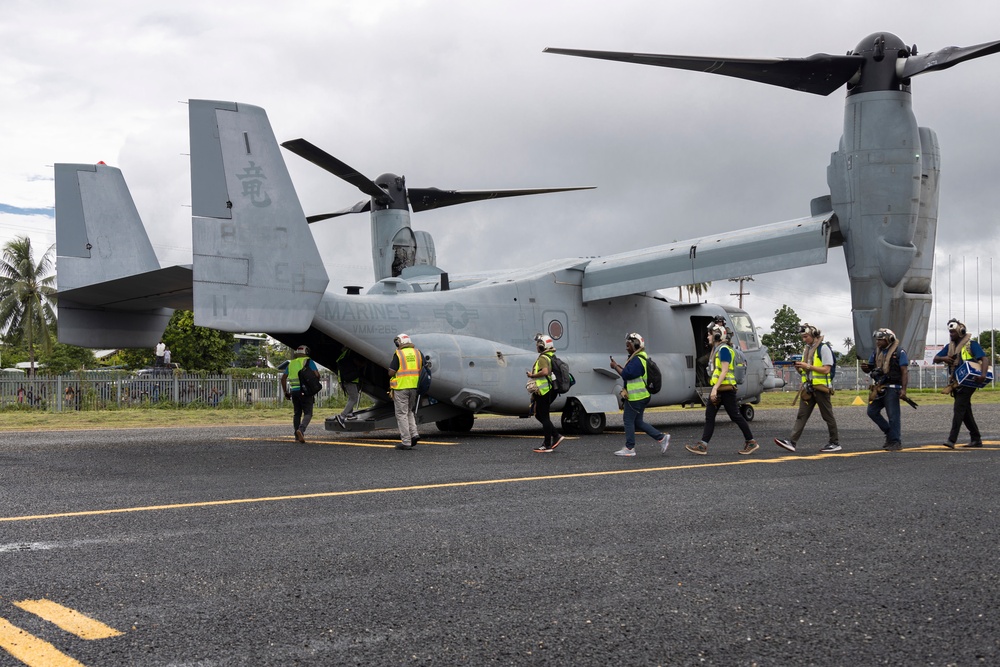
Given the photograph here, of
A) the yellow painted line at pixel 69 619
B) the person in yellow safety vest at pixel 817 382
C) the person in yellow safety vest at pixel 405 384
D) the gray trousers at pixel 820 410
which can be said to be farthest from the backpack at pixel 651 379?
the yellow painted line at pixel 69 619

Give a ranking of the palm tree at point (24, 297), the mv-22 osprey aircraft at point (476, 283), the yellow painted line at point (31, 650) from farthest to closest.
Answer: the palm tree at point (24, 297) < the mv-22 osprey aircraft at point (476, 283) < the yellow painted line at point (31, 650)

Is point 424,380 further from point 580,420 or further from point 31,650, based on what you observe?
point 31,650

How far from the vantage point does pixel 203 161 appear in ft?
40.4

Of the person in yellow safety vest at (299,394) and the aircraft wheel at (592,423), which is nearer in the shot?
the person in yellow safety vest at (299,394)

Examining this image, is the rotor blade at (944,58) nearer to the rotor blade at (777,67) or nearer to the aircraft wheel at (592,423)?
the rotor blade at (777,67)

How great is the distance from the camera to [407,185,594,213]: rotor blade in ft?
71.9

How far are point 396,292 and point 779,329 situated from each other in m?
77.6

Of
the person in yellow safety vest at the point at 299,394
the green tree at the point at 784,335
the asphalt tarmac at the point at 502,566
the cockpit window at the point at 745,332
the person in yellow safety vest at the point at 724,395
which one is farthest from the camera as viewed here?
the green tree at the point at 784,335

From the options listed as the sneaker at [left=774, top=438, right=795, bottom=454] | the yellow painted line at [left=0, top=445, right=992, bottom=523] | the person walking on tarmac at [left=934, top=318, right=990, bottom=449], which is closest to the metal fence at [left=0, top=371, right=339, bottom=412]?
the sneaker at [left=774, top=438, right=795, bottom=454]

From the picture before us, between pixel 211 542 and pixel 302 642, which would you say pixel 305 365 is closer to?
pixel 211 542

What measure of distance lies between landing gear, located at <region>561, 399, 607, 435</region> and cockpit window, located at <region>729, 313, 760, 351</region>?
5.35 metres

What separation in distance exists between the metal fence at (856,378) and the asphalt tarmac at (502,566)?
147 feet

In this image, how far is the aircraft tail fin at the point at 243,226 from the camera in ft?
40.2

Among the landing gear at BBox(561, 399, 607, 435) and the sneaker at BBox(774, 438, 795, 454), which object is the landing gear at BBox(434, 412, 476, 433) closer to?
the landing gear at BBox(561, 399, 607, 435)
